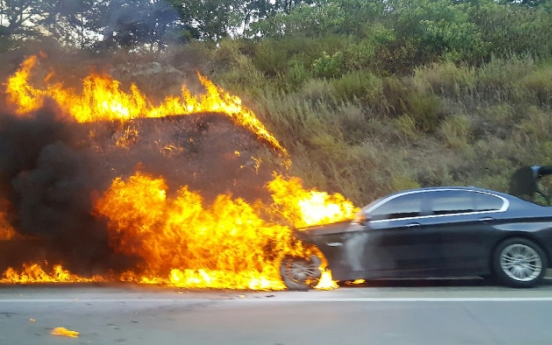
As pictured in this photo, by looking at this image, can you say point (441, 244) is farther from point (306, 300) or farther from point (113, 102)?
point (113, 102)

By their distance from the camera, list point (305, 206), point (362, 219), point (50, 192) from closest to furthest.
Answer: point (362, 219) < point (50, 192) < point (305, 206)

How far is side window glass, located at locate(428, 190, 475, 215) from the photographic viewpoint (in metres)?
9.54

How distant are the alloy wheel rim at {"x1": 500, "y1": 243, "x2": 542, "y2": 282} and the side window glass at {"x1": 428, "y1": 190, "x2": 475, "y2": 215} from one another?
79 centimetres

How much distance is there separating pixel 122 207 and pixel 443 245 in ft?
17.9

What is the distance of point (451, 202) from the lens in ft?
31.5

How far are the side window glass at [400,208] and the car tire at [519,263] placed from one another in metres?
1.28

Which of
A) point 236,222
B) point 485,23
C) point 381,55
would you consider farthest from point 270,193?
point 485,23

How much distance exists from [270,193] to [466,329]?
6.57m

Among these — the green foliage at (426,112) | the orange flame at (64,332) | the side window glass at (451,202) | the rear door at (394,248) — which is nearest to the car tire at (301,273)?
the rear door at (394,248)

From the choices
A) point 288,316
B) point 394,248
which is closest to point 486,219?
point 394,248

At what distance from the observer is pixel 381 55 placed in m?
20.3

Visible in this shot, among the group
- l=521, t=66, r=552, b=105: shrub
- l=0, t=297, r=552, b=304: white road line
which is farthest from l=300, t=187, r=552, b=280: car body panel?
l=521, t=66, r=552, b=105: shrub

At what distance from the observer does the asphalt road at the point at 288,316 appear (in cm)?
626

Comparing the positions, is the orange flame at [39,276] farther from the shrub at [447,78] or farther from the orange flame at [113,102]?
the shrub at [447,78]
